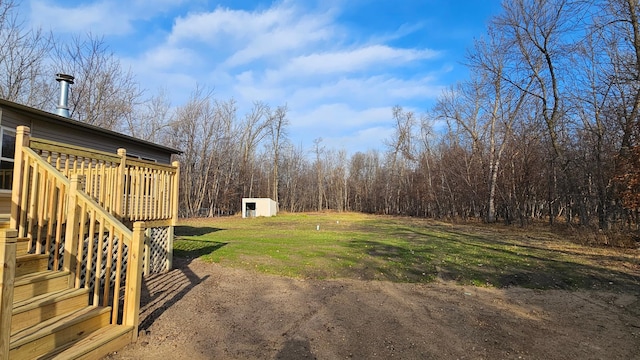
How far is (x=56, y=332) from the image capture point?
3.01m

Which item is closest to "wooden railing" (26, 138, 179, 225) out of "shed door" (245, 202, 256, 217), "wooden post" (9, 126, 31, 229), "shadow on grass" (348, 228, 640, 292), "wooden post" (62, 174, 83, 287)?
"wooden post" (9, 126, 31, 229)

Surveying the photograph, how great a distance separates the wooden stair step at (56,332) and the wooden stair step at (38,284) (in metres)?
0.40

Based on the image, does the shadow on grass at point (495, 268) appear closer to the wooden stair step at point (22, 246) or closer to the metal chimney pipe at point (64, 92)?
the wooden stair step at point (22, 246)

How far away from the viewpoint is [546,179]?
19.3 meters

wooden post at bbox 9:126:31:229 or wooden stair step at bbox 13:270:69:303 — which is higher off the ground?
wooden post at bbox 9:126:31:229

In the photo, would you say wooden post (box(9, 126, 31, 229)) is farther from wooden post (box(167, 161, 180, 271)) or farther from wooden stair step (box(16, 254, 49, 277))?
wooden post (box(167, 161, 180, 271))

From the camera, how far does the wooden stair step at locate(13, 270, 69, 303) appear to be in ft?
10.8

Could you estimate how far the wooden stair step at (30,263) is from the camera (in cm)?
358

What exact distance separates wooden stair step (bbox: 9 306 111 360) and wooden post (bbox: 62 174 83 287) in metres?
0.57

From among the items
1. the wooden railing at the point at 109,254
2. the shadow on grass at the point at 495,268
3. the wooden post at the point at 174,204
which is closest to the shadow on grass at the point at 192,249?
the wooden post at the point at 174,204

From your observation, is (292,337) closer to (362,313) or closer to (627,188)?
(362,313)

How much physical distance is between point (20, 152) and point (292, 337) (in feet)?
12.4

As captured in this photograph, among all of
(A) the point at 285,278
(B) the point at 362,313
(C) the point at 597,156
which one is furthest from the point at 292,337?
(C) the point at 597,156

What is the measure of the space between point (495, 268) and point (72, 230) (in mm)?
8019
